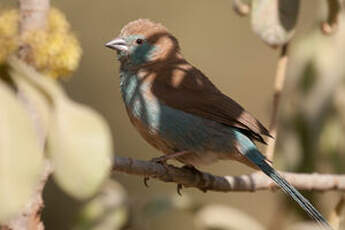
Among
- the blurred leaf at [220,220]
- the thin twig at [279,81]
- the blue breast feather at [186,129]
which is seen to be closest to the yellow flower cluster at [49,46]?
the thin twig at [279,81]

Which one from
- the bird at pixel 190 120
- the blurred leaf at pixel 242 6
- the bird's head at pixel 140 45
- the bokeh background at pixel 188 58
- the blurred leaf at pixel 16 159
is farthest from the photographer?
the bokeh background at pixel 188 58

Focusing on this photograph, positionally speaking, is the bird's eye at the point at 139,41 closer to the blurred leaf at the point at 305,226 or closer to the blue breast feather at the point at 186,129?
the blue breast feather at the point at 186,129

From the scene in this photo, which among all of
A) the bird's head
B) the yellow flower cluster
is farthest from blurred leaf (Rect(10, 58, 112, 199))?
the bird's head

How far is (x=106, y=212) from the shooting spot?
11.4 feet

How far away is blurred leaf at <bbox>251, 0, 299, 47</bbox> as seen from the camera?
9.82ft

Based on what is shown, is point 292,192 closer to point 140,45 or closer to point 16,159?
point 140,45

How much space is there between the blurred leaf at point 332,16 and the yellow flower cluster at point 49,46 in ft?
5.42

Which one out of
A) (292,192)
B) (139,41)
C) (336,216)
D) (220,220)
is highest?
(139,41)

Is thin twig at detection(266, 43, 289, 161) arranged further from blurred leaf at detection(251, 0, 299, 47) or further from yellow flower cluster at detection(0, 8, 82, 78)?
yellow flower cluster at detection(0, 8, 82, 78)

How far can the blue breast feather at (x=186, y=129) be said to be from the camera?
400 centimetres

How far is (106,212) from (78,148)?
2421 mm

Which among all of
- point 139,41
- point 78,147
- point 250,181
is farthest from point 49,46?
point 139,41

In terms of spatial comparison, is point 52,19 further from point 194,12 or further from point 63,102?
point 194,12

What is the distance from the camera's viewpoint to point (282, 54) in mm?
3340
